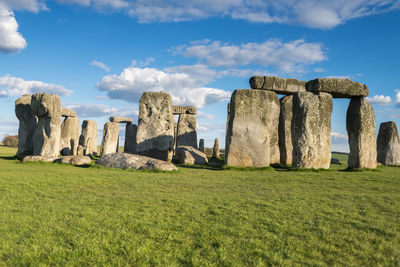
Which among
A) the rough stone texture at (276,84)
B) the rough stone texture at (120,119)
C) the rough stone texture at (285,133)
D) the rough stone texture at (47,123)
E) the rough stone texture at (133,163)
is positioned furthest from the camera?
the rough stone texture at (120,119)

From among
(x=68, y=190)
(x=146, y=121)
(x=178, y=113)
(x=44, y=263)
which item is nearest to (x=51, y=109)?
(x=146, y=121)

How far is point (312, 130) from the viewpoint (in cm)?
1069

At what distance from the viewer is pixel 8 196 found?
5.50 m

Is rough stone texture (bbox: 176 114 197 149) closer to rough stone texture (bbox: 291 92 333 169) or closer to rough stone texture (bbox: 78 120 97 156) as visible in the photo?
rough stone texture (bbox: 78 120 97 156)

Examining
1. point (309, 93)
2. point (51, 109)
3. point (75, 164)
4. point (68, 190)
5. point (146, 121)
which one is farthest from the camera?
point (146, 121)

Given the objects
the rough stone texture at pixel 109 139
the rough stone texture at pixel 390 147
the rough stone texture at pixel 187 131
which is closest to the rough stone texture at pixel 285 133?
the rough stone texture at pixel 390 147

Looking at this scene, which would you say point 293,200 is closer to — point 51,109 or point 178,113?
point 51,109

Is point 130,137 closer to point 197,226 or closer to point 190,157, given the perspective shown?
point 190,157

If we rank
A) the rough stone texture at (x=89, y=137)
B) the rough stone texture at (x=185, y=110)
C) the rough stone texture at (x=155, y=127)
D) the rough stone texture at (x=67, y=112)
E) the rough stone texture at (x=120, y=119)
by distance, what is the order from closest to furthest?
the rough stone texture at (x=155, y=127)
the rough stone texture at (x=67, y=112)
the rough stone texture at (x=89, y=137)
the rough stone texture at (x=185, y=110)
the rough stone texture at (x=120, y=119)

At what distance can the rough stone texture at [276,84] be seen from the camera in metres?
12.7

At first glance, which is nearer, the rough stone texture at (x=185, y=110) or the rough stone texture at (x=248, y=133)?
the rough stone texture at (x=248, y=133)

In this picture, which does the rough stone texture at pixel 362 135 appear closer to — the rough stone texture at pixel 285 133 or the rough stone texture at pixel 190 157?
the rough stone texture at pixel 285 133

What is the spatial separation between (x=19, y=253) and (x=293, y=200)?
13.8 ft

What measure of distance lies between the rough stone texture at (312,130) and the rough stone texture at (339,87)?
1.34 ft
